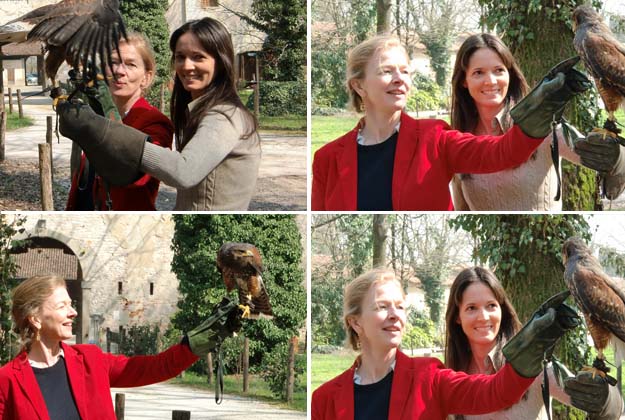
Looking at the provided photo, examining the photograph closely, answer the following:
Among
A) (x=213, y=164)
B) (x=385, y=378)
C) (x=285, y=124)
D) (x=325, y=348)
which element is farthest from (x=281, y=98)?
(x=385, y=378)

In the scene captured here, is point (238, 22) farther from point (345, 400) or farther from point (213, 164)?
point (345, 400)

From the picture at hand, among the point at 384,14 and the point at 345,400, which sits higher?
the point at 384,14

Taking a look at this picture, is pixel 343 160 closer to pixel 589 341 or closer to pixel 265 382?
A: pixel 589 341

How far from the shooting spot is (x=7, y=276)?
4113 mm

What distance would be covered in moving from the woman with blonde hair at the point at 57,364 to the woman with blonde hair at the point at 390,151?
50cm

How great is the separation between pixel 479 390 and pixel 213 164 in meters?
0.86

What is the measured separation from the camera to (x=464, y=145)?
2.89 metres

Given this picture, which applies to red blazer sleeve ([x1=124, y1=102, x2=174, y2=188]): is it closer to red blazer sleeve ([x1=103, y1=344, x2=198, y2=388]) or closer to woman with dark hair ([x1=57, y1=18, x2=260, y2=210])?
woman with dark hair ([x1=57, y1=18, x2=260, y2=210])

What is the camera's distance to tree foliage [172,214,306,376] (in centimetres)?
418

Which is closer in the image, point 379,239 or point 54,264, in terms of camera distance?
point 379,239

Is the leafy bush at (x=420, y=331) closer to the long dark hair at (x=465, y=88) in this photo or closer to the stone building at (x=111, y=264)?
the stone building at (x=111, y=264)

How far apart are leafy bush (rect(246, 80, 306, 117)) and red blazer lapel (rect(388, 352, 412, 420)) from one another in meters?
1.83

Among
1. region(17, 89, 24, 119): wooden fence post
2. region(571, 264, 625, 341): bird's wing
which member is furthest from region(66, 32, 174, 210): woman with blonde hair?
region(17, 89, 24, 119): wooden fence post

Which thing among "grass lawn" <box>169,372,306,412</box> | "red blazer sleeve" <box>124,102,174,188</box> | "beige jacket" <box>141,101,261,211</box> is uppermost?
"red blazer sleeve" <box>124,102,174,188</box>
